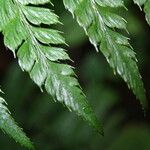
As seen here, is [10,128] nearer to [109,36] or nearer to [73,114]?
[109,36]

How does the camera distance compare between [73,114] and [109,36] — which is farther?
[73,114]

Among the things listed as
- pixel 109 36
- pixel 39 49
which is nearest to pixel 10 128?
pixel 39 49

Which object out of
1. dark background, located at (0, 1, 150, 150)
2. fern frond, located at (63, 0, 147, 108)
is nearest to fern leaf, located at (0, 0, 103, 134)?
fern frond, located at (63, 0, 147, 108)

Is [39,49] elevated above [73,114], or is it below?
above

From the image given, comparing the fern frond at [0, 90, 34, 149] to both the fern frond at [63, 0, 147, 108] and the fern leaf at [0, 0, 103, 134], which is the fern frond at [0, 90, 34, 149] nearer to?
the fern leaf at [0, 0, 103, 134]

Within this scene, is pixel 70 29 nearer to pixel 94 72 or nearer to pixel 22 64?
pixel 94 72
